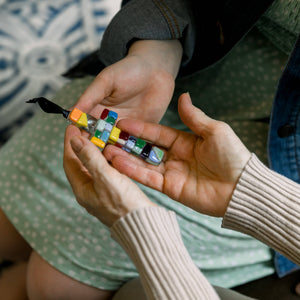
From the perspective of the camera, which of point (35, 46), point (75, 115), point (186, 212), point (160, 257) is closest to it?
point (160, 257)

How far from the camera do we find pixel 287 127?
533mm

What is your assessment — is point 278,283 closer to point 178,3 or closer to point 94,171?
point 94,171

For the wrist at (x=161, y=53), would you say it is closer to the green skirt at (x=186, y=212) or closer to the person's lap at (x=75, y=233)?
the green skirt at (x=186, y=212)

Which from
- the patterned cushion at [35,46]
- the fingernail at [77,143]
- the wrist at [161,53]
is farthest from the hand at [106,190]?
the patterned cushion at [35,46]

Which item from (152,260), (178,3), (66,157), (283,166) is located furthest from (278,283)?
(178,3)

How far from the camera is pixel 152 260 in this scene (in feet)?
1.20

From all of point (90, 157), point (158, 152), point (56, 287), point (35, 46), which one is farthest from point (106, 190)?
point (35, 46)

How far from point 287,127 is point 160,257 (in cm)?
32

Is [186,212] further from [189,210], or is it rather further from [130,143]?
[130,143]

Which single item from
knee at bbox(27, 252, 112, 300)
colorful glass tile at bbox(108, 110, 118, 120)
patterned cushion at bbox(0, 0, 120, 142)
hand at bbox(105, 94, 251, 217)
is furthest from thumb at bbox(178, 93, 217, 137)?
patterned cushion at bbox(0, 0, 120, 142)

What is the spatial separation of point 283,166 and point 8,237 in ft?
1.83

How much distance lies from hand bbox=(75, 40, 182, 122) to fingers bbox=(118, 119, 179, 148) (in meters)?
0.03

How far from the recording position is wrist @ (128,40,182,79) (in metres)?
0.57

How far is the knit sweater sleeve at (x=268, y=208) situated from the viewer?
0.42 metres
